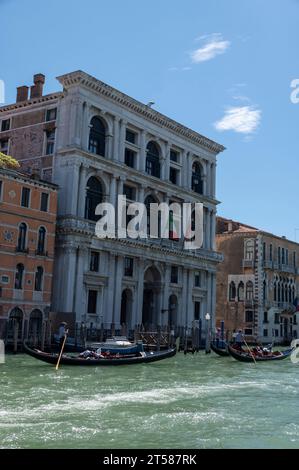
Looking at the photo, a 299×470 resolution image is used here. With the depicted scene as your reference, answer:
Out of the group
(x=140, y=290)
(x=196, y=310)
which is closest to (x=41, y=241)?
(x=140, y=290)

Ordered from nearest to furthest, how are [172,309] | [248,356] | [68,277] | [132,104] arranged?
1. [248,356]
2. [68,277]
3. [132,104]
4. [172,309]

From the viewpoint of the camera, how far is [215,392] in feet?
54.0

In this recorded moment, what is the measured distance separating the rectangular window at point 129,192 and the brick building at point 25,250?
6.90 metres

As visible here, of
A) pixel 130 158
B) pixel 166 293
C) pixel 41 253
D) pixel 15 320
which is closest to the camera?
pixel 15 320

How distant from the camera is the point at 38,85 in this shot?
1437 inches

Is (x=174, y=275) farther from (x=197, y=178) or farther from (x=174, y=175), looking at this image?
(x=197, y=178)

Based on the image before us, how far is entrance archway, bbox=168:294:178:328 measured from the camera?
→ 39.7 m

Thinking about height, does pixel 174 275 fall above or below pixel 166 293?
above

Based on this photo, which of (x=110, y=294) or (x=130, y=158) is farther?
(x=130, y=158)

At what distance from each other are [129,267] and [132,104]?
10.2 meters

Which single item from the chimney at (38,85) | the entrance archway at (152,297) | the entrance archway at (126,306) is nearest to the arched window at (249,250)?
the entrance archway at (152,297)

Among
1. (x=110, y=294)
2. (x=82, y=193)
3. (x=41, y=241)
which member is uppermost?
(x=82, y=193)
